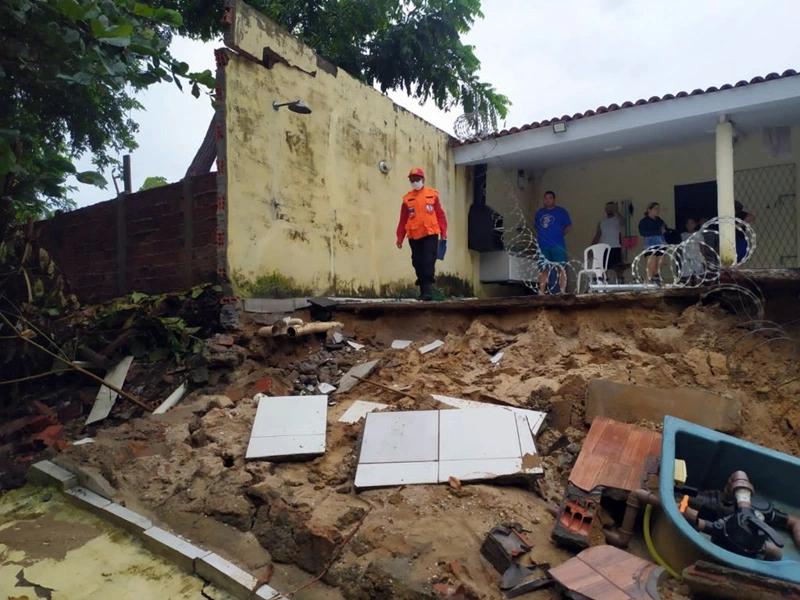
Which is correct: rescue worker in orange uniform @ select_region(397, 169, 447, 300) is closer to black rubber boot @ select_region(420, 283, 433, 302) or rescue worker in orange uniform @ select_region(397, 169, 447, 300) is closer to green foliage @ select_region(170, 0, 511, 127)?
black rubber boot @ select_region(420, 283, 433, 302)

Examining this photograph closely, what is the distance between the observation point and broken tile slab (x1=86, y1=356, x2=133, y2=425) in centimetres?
531

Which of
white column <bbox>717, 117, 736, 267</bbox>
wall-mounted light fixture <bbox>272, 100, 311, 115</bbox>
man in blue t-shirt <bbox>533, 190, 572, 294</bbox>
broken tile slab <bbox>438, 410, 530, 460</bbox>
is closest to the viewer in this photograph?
broken tile slab <bbox>438, 410, 530, 460</bbox>

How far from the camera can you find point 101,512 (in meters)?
3.64

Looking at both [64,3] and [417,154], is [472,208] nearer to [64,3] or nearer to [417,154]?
[417,154]

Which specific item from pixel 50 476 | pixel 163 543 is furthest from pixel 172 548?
pixel 50 476

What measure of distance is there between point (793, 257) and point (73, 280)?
416 inches

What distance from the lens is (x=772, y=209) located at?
865cm

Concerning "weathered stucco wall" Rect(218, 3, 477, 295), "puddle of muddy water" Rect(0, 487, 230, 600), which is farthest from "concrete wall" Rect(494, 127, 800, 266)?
"puddle of muddy water" Rect(0, 487, 230, 600)

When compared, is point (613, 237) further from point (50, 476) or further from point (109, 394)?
point (50, 476)

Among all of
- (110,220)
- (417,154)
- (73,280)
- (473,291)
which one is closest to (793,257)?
(473,291)

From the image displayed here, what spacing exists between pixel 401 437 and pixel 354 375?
4.90 feet

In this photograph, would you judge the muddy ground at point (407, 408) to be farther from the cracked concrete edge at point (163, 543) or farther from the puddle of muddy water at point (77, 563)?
the puddle of muddy water at point (77, 563)

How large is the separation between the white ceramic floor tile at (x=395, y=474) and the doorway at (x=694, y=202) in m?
7.75

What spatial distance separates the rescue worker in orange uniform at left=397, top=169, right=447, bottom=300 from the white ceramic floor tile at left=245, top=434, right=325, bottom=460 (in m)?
3.14
